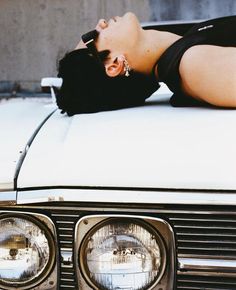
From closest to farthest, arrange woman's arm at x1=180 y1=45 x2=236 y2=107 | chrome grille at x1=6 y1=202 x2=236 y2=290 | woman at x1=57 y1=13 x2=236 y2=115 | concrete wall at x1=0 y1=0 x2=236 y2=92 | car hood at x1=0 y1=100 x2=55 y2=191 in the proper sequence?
chrome grille at x1=6 y1=202 x2=236 y2=290 → car hood at x1=0 y1=100 x2=55 y2=191 → woman's arm at x1=180 y1=45 x2=236 y2=107 → woman at x1=57 y1=13 x2=236 y2=115 → concrete wall at x1=0 y1=0 x2=236 y2=92

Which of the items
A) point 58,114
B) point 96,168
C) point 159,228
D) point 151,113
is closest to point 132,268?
point 159,228

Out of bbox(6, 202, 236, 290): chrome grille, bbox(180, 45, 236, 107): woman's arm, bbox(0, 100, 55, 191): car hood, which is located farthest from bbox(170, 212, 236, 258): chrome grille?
bbox(180, 45, 236, 107): woman's arm

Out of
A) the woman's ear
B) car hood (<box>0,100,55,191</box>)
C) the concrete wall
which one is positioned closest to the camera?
car hood (<box>0,100,55,191</box>)

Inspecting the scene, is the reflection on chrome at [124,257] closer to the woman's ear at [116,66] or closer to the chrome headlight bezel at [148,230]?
the chrome headlight bezel at [148,230]

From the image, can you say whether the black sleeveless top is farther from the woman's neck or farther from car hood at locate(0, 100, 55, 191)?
car hood at locate(0, 100, 55, 191)

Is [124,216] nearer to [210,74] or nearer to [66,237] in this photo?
[66,237]

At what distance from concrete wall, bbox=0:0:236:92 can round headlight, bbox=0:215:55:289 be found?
819 cm

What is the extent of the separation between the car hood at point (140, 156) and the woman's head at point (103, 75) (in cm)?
50

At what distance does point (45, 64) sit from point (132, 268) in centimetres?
853

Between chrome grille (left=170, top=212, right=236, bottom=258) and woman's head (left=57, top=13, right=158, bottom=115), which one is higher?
woman's head (left=57, top=13, right=158, bottom=115)

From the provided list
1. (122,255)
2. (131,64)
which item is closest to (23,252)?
(122,255)

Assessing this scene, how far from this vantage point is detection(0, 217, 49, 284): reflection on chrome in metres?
1.48

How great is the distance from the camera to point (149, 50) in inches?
90.6

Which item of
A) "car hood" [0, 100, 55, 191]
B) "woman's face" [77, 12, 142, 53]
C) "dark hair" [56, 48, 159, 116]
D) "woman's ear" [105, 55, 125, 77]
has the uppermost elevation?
"woman's face" [77, 12, 142, 53]
